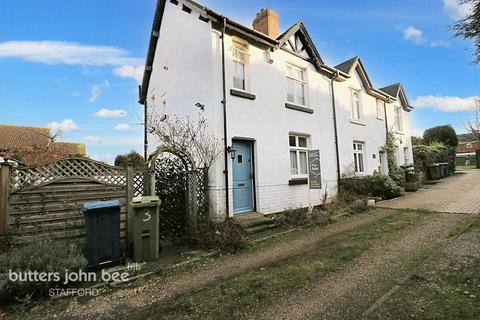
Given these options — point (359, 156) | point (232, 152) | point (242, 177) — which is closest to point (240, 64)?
point (232, 152)

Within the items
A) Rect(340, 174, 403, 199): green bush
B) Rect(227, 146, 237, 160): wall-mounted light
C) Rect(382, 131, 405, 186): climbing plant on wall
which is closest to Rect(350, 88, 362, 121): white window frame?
Rect(382, 131, 405, 186): climbing plant on wall

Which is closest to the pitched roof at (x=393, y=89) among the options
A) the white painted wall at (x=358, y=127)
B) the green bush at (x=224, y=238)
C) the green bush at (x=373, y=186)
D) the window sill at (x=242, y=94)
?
the white painted wall at (x=358, y=127)

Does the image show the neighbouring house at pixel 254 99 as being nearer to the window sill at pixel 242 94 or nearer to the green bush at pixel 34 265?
the window sill at pixel 242 94

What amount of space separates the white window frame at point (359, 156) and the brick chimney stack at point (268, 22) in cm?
747

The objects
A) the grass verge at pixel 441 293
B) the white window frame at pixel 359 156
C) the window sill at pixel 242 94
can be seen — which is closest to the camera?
the grass verge at pixel 441 293

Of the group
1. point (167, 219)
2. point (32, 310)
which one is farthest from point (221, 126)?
point (32, 310)

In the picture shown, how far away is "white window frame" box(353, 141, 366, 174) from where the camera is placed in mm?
14631

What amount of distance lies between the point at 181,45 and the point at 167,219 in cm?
663

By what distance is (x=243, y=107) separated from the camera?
8953 millimetres

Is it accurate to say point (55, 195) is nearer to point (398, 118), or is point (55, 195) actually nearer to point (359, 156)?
point (359, 156)

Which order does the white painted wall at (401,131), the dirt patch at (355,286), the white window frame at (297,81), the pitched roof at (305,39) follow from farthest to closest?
the white painted wall at (401,131) → the white window frame at (297,81) → the pitched roof at (305,39) → the dirt patch at (355,286)

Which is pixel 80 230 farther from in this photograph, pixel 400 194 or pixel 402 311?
pixel 400 194

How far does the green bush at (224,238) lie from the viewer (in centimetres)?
638

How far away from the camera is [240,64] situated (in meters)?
9.50
